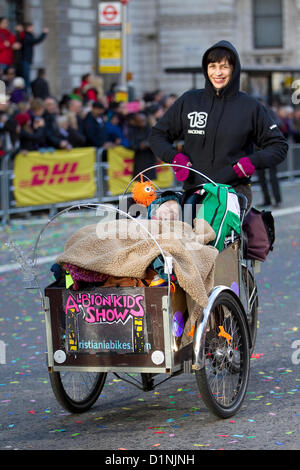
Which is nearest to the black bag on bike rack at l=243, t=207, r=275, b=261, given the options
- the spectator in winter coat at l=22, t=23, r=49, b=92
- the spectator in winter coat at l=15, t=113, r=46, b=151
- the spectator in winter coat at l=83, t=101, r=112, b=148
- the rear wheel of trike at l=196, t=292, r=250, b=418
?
the rear wheel of trike at l=196, t=292, r=250, b=418

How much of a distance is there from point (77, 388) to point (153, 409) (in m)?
0.46

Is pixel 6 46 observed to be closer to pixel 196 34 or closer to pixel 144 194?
pixel 144 194

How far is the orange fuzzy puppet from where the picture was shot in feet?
19.6

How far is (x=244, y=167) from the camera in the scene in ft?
20.8

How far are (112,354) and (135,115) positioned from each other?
11.6 m

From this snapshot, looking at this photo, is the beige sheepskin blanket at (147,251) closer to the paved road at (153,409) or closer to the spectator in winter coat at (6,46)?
the paved road at (153,409)

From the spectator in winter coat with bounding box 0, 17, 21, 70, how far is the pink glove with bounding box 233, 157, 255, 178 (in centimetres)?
1525

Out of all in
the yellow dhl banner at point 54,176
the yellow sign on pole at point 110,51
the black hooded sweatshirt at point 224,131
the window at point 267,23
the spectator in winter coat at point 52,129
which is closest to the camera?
the black hooded sweatshirt at point 224,131

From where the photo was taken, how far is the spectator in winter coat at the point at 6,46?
69.1 feet

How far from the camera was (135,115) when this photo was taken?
16797 millimetres

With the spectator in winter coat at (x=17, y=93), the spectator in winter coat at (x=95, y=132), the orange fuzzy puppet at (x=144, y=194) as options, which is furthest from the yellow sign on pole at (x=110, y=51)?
the orange fuzzy puppet at (x=144, y=194)

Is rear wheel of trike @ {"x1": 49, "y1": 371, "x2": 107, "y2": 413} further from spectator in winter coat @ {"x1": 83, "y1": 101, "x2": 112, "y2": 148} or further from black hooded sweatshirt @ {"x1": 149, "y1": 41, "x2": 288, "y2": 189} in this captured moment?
spectator in winter coat @ {"x1": 83, "y1": 101, "x2": 112, "y2": 148}

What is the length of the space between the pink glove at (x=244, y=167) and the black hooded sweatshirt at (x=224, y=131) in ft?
0.25
